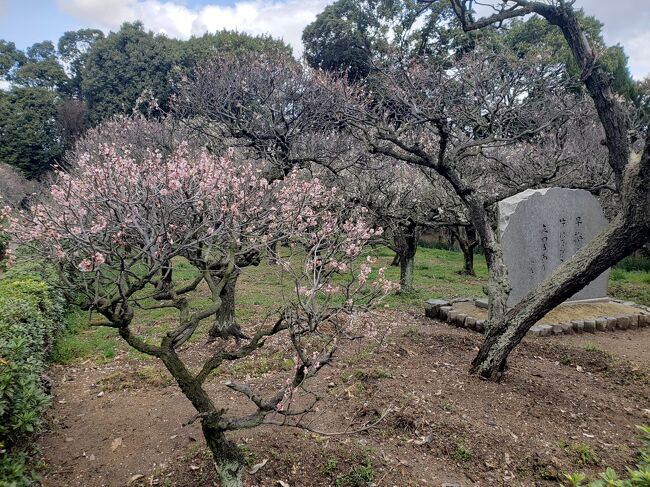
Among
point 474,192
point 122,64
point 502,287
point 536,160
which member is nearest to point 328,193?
point 474,192

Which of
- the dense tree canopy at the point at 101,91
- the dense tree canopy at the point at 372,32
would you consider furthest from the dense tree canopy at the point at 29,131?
the dense tree canopy at the point at 372,32

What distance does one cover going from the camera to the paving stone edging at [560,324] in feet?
24.8

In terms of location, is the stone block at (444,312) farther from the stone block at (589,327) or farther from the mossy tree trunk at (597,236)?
the mossy tree trunk at (597,236)

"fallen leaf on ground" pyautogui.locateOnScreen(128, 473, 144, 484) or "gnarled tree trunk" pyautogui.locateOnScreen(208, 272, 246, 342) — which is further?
"gnarled tree trunk" pyautogui.locateOnScreen(208, 272, 246, 342)

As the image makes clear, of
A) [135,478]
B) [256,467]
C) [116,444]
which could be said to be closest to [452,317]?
[256,467]

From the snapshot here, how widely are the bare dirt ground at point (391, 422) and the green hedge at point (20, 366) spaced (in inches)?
21.9

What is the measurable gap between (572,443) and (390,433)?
1675 millimetres

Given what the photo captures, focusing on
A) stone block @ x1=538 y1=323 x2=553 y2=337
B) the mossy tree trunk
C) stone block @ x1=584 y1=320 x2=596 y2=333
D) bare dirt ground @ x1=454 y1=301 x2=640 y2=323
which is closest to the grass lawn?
bare dirt ground @ x1=454 y1=301 x2=640 y2=323

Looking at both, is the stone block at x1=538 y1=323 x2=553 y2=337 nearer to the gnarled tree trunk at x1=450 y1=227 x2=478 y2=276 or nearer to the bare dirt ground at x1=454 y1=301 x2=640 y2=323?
the bare dirt ground at x1=454 y1=301 x2=640 y2=323

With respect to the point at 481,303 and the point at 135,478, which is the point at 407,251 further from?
the point at 135,478

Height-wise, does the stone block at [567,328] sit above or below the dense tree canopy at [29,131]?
below

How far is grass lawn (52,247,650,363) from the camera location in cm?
739

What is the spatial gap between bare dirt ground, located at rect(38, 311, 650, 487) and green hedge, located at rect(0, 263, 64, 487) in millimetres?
556

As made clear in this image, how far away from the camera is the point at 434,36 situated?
2319 centimetres
